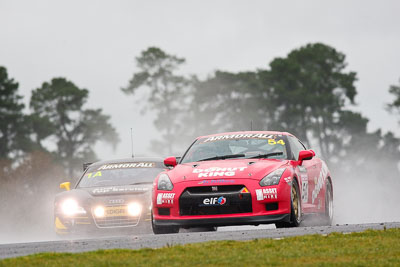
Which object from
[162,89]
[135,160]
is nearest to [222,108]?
[162,89]

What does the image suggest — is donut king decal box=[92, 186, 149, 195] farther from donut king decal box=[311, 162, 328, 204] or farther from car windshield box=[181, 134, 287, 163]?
donut king decal box=[311, 162, 328, 204]

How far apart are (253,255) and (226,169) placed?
3.67 meters

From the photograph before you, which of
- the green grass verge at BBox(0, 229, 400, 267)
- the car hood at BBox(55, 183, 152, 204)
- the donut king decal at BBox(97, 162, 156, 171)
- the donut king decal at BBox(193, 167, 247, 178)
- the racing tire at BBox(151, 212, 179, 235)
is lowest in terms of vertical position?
the green grass verge at BBox(0, 229, 400, 267)

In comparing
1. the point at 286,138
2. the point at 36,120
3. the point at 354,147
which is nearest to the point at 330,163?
the point at 354,147

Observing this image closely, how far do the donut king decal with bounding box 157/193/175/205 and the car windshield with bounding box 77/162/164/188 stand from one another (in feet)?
11.2

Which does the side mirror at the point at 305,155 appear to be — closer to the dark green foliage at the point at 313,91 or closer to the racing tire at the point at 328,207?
the racing tire at the point at 328,207

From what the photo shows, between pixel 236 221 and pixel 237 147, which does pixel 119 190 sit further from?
pixel 236 221

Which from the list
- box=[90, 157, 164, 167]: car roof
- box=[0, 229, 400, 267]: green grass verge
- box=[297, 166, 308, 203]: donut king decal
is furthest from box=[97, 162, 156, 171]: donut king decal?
box=[0, 229, 400, 267]: green grass verge

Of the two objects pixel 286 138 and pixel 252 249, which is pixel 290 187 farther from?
pixel 252 249

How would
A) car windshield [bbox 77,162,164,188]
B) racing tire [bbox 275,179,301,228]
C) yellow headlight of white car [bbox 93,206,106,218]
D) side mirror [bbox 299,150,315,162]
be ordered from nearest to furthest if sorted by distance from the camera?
racing tire [bbox 275,179,301,228], side mirror [bbox 299,150,315,162], yellow headlight of white car [bbox 93,206,106,218], car windshield [bbox 77,162,164,188]

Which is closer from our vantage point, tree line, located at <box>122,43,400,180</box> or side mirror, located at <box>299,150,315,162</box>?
side mirror, located at <box>299,150,315,162</box>

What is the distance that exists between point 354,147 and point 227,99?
37.3ft

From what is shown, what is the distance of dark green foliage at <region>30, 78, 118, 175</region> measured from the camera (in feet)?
212

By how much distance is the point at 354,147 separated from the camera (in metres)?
67.8
